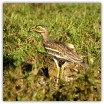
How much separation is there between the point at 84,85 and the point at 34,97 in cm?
38

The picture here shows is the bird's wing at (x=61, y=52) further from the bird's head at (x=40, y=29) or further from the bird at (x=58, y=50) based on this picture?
the bird's head at (x=40, y=29)

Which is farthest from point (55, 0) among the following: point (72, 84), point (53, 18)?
point (72, 84)

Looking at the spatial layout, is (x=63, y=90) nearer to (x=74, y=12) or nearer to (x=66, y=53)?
(x=66, y=53)

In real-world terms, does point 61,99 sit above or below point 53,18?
below

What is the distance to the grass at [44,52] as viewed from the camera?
20.1 feet

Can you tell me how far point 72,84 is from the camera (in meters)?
6.14

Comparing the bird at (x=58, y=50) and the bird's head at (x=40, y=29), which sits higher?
the bird's head at (x=40, y=29)

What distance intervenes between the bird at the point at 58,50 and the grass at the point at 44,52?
0.16 feet

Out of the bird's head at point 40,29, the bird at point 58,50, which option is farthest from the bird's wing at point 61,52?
the bird's head at point 40,29

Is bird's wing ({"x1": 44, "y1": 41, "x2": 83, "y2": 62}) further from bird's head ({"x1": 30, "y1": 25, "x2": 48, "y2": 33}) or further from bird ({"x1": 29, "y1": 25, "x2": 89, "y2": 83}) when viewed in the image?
bird's head ({"x1": 30, "y1": 25, "x2": 48, "y2": 33})

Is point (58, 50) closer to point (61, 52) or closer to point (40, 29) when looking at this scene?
point (61, 52)

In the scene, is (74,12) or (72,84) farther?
(74,12)

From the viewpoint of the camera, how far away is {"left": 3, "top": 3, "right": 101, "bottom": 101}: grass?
20.1 feet

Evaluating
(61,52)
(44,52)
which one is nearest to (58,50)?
(61,52)
